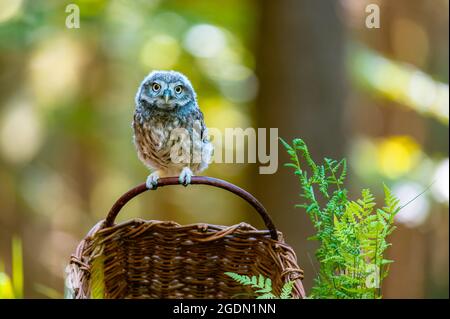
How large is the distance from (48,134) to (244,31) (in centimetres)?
180

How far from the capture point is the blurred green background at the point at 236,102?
126 inches

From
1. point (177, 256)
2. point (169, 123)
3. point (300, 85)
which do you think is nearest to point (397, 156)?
point (300, 85)

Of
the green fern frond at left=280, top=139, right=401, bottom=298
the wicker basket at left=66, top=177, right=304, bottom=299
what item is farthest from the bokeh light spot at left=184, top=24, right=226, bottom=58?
the green fern frond at left=280, top=139, right=401, bottom=298

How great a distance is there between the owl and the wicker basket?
27cm

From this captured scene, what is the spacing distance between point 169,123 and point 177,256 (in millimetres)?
462

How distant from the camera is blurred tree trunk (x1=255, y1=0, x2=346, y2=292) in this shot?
3.12 m

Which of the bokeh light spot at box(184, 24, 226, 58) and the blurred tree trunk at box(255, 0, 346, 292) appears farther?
the bokeh light spot at box(184, 24, 226, 58)

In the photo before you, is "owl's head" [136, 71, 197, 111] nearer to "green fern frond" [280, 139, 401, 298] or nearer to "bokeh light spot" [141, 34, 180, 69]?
A: "green fern frond" [280, 139, 401, 298]

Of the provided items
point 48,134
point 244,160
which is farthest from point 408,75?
point 48,134

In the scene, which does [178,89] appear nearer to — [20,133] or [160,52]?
[160,52]

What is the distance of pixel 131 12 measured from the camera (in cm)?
455
